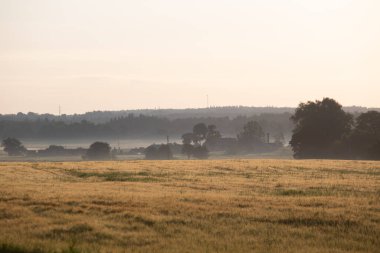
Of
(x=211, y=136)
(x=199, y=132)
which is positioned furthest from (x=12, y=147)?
(x=211, y=136)

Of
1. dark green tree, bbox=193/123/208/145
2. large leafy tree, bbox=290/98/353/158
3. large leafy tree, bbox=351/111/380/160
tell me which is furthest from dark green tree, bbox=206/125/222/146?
large leafy tree, bbox=351/111/380/160

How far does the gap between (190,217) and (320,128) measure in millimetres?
77090

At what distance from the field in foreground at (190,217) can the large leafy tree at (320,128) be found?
2441 inches

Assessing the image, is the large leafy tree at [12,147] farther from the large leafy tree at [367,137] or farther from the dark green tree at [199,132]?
the large leafy tree at [367,137]

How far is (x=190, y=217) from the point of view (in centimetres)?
2223

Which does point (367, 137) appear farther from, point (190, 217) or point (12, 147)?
point (12, 147)

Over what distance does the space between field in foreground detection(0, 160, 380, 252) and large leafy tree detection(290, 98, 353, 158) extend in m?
62.0

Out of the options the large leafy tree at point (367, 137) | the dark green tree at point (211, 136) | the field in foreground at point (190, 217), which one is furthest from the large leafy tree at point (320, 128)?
the dark green tree at point (211, 136)

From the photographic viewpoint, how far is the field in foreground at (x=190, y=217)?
18344 mm

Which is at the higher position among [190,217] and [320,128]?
[320,128]

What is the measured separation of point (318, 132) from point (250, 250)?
265 feet

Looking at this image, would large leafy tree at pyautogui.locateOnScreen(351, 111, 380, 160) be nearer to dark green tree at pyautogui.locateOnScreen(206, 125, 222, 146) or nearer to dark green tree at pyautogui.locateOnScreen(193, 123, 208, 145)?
dark green tree at pyautogui.locateOnScreen(193, 123, 208, 145)

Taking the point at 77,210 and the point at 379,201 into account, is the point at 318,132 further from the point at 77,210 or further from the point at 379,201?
the point at 77,210

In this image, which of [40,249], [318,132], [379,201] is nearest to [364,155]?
[318,132]
